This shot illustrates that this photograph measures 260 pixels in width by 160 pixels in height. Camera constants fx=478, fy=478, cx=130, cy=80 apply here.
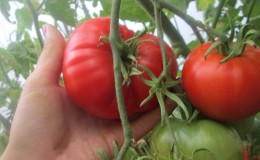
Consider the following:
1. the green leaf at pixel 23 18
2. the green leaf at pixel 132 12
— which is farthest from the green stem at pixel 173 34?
the green leaf at pixel 23 18

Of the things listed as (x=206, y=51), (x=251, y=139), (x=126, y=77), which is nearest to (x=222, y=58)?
(x=206, y=51)

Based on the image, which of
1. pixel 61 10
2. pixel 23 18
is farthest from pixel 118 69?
pixel 23 18

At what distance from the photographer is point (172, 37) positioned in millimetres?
892

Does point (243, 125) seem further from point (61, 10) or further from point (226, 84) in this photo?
point (61, 10)

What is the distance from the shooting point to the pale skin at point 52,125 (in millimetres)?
910

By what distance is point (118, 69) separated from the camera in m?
0.64

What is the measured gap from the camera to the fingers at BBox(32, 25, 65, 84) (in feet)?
2.99

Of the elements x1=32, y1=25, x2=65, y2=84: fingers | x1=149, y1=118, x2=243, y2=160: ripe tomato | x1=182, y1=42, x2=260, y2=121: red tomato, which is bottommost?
x1=149, y1=118, x2=243, y2=160: ripe tomato

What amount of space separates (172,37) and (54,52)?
0.23 m

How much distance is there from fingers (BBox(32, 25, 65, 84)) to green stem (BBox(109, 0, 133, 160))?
0.22 m

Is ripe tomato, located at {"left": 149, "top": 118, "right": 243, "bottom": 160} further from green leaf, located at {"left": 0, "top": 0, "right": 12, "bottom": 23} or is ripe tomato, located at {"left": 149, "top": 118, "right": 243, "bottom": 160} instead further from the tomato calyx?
green leaf, located at {"left": 0, "top": 0, "right": 12, "bottom": 23}

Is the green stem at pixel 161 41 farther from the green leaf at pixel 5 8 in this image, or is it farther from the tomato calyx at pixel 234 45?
the green leaf at pixel 5 8

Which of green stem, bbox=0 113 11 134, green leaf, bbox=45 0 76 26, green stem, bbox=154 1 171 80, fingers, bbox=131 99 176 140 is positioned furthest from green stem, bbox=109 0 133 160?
green stem, bbox=0 113 11 134

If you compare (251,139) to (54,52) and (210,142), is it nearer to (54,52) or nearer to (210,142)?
(210,142)
